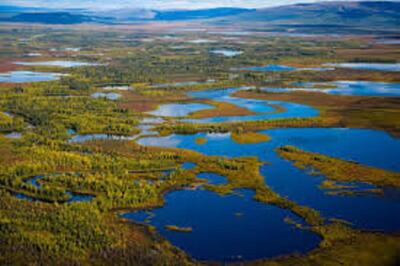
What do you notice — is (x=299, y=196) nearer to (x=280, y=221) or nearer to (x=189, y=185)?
(x=280, y=221)

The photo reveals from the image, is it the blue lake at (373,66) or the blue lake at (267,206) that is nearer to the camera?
the blue lake at (267,206)

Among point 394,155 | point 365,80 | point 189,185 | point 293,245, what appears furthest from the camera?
point 365,80

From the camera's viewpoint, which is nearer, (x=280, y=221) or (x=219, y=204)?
(x=280, y=221)

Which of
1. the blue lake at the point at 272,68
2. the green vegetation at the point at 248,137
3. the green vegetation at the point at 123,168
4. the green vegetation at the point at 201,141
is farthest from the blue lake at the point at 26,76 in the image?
the green vegetation at the point at 248,137

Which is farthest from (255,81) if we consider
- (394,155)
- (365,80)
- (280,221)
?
(280,221)

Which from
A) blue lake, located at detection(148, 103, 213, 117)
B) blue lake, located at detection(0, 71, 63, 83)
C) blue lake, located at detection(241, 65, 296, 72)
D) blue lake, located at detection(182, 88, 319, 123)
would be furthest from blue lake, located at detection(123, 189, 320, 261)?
blue lake, located at detection(241, 65, 296, 72)

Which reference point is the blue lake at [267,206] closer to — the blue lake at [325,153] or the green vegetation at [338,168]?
the blue lake at [325,153]

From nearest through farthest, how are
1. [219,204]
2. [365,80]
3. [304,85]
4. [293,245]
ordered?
[293,245], [219,204], [304,85], [365,80]
